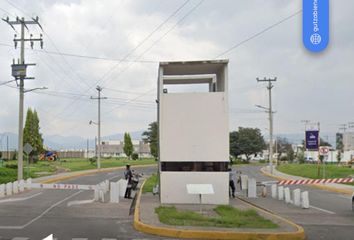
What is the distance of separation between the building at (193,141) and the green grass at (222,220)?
3803mm

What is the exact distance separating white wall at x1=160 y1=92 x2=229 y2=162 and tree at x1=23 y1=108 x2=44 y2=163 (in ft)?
190

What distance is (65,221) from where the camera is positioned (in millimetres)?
15031

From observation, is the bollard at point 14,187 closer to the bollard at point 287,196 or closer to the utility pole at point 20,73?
the utility pole at point 20,73

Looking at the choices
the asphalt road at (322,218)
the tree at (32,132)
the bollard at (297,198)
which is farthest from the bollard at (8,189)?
the tree at (32,132)

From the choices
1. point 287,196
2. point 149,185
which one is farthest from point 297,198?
point 149,185

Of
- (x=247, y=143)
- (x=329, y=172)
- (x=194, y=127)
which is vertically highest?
(x=247, y=143)

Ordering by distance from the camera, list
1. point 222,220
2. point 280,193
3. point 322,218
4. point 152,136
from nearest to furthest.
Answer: point 222,220, point 322,218, point 280,193, point 152,136

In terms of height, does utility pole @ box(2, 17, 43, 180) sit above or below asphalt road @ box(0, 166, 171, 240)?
above

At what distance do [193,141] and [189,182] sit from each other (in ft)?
5.61

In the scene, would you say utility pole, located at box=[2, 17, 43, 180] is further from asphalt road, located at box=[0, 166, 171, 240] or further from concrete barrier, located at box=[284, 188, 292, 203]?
concrete barrier, located at box=[284, 188, 292, 203]

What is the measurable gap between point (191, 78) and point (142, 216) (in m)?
10.2

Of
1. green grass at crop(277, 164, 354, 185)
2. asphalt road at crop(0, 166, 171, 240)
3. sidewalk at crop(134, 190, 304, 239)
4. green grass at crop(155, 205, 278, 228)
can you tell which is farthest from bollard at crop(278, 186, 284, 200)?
green grass at crop(277, 164, 354, 185)

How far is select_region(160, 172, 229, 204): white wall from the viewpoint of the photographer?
2055 centimetres

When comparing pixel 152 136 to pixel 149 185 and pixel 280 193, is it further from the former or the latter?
pixel 280 193
